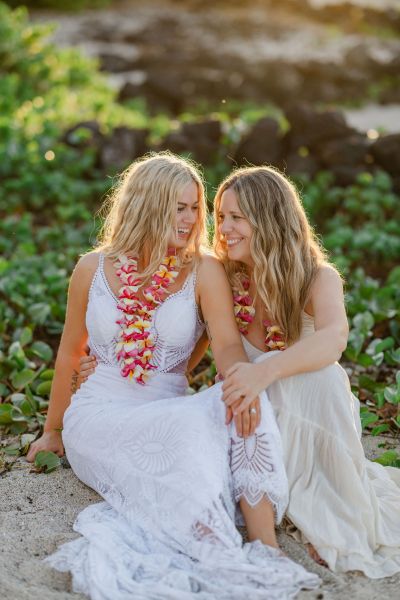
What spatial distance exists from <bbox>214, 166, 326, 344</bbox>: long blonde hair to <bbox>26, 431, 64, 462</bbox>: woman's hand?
3.51 ft

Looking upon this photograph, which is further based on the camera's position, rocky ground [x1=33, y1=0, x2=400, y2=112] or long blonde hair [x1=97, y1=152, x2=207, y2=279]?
rocky ground [x1=33, y1=0, x2=400, y2=112]

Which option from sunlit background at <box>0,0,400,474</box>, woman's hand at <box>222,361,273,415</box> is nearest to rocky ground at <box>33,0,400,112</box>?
sunlit background at <box>0,0,400,474</box>

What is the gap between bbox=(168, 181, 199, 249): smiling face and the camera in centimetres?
348

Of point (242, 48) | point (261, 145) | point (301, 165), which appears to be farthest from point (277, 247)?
point (242, 48)

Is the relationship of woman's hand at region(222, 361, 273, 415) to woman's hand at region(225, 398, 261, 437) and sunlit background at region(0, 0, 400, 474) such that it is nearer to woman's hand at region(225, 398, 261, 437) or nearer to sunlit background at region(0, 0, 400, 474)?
woman's hand at region(225, 398, 261, 437)

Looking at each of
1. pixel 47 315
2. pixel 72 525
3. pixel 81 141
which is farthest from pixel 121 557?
pixel 81 141

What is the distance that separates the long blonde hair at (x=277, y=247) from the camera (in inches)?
135

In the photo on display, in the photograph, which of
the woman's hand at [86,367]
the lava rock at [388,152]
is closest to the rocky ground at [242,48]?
the lava rock at [388,152]

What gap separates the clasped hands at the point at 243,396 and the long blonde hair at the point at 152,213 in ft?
2.08

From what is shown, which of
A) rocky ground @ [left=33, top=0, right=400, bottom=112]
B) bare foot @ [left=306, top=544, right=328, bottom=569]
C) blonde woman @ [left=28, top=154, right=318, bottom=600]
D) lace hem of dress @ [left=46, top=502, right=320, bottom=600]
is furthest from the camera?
rocky ground @ [left=33, top=0, right=400, bottom=112]

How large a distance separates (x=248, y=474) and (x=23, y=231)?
13.5ft

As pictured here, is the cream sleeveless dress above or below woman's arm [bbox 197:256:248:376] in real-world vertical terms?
below

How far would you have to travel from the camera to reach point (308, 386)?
310 cm

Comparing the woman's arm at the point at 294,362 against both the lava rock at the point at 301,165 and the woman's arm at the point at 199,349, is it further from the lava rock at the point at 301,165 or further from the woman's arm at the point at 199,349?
the lava rock at the point at 301,165
